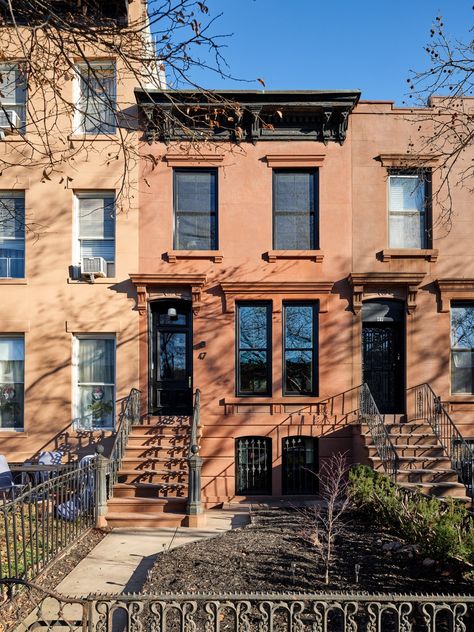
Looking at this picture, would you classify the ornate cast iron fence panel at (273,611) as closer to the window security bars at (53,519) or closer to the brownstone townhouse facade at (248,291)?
the window security bars at (53,519)

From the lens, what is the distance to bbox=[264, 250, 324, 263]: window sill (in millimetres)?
12594

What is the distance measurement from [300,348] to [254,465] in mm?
2840

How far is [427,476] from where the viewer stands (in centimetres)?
1024

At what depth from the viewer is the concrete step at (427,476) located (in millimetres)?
10094

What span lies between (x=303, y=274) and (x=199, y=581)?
7.90 meters

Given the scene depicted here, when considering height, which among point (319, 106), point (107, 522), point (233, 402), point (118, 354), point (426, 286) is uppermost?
point (319, 106)

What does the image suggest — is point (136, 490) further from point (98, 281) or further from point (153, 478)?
point (98, 281)

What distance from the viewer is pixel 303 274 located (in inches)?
499

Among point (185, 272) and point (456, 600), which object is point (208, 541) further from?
point (185, 272)

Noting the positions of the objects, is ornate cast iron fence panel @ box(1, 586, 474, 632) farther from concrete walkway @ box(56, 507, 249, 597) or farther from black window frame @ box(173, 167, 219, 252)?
black window frame @ box(173, 167, 219, 252)

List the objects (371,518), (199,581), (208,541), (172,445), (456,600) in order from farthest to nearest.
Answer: (172,445) < (371,518) < (208,541) < (199,581) < (456,600)

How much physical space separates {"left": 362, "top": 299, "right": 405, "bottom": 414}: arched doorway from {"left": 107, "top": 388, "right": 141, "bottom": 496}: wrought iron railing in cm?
528

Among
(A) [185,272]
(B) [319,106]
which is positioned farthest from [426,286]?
(A) [185,272]

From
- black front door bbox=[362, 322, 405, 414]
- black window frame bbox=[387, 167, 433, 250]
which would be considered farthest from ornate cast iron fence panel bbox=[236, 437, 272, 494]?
black window frame bbox=[387, 167, 433, 250]
